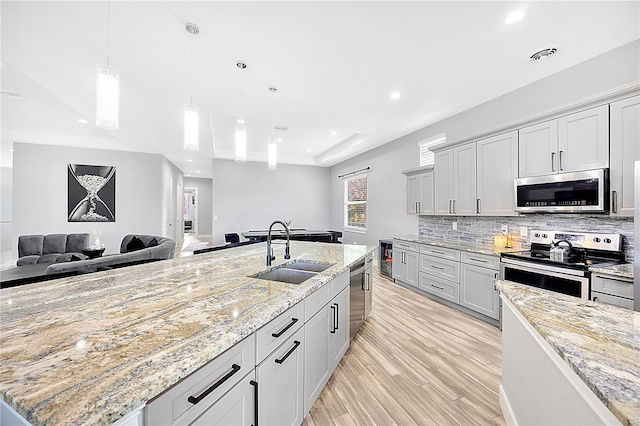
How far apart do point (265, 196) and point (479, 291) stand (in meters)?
6.40

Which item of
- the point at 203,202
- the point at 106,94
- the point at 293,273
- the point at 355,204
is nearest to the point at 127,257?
the point at 106,94

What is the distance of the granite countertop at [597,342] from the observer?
64cm

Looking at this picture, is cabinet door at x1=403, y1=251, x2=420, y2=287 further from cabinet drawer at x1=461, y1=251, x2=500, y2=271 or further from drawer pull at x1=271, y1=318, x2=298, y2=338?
drawer pull at x1=271, y1=318, x2=298, y2=338

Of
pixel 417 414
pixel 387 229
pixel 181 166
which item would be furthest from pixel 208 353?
pixel 181 166

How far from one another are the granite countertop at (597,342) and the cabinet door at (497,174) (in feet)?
7.33

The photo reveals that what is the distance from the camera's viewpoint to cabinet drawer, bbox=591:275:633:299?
6.41 feet

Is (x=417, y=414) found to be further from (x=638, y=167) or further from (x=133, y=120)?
(x=133, y=120)

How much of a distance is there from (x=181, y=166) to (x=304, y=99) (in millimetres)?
7165

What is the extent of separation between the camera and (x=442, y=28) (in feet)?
7.13

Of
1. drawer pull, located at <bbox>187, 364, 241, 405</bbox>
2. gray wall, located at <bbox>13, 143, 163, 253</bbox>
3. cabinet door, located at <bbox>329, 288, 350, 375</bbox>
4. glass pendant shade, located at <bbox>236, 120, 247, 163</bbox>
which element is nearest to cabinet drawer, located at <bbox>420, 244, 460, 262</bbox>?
cabinet door, located at <bbox>329, 288, 350, 375</bbox>

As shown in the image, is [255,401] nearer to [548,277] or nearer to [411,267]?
A: [548,277]

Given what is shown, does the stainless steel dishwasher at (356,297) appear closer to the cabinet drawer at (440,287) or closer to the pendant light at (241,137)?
the cabinet drawer at (440,287)

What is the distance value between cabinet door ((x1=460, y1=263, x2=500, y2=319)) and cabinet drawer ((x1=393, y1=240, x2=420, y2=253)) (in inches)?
35.7

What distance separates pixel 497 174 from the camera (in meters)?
3.32
